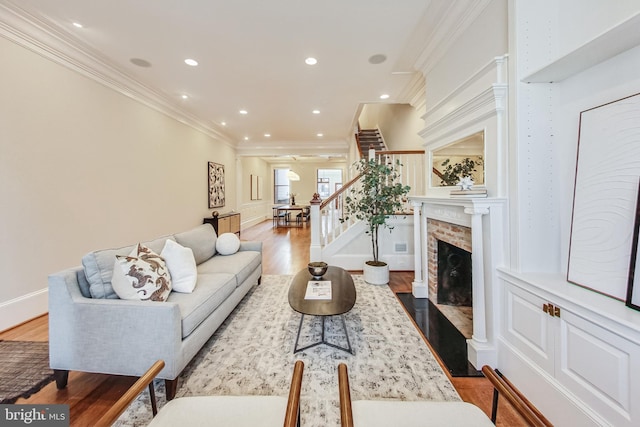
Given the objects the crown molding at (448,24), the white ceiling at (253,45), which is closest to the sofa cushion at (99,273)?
the white ceiling at (253,45)

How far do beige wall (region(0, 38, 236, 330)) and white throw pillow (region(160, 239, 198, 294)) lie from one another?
163 cm

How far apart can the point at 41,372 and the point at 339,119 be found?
18.5 feet

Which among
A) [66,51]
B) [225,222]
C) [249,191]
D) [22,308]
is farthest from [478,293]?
Answer: [249,191]

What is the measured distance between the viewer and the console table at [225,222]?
19.9 ft

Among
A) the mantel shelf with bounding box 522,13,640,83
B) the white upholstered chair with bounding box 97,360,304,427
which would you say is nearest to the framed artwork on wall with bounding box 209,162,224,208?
the white upholstered chair with bounding box 97,360,304,427

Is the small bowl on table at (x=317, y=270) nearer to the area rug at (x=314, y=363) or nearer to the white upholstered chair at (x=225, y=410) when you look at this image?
the area rug at (x=314, y=363)

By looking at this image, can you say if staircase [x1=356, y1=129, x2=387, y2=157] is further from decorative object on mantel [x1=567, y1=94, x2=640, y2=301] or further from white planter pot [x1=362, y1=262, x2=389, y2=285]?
decorative object on mantel [x1=567, y1=94, x2=640, y2=301]

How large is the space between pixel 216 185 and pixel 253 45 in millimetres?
4368

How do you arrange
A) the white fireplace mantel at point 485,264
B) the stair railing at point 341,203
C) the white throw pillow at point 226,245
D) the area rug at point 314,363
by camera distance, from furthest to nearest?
the stair railing at point 341,203, the white throw pillow at point 226,245, the white fireplace mantel at point 485,264, the area rug at point 314,363

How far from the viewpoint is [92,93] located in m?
3.19

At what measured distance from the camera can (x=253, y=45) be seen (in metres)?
2.86

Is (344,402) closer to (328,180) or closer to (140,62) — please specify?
(140,62)

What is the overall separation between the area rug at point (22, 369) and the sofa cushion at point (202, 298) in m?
0.93

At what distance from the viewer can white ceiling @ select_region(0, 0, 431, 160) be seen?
230cm
